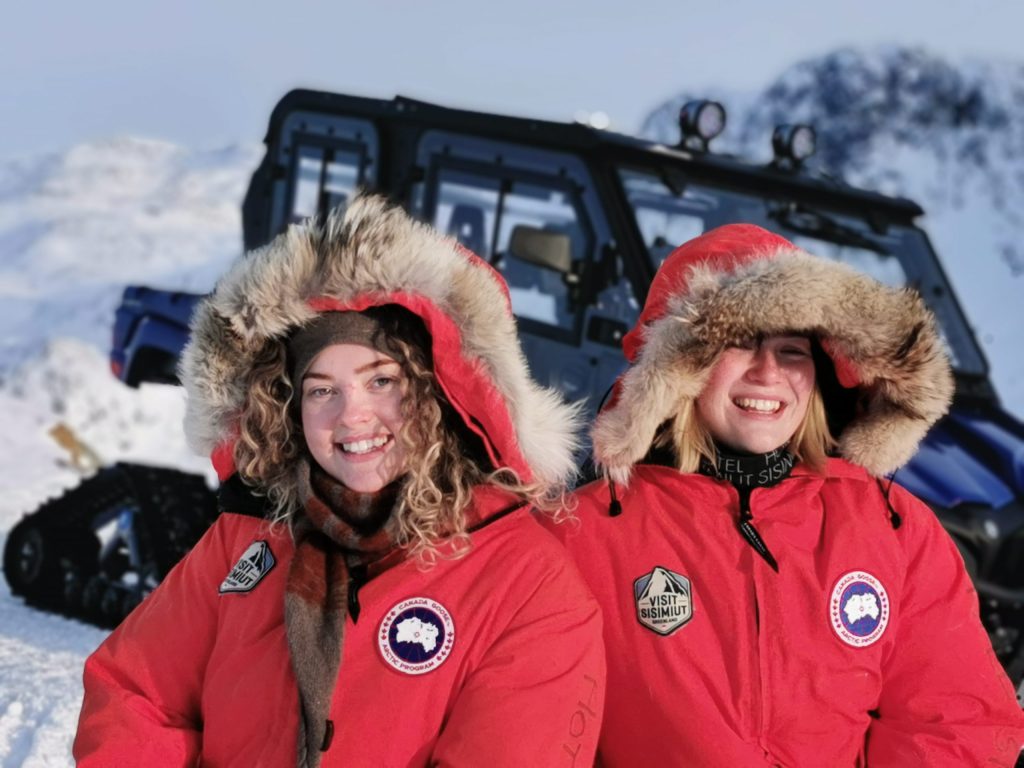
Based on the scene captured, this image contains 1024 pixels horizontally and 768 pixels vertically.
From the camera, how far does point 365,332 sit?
8.04 ft

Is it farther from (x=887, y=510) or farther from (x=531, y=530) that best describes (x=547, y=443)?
(x=887, y=510)

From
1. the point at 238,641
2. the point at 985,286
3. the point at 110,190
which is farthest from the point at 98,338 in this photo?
the point at 238,641

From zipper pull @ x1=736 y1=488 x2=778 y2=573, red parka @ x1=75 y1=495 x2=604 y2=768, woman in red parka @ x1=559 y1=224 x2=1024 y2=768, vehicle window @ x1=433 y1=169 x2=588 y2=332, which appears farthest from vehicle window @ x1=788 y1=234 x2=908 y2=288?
red parka @ x1=75 y1=495 x2=604 y2=768

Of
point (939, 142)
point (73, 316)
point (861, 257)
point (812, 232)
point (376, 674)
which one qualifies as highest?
point (812, 232)

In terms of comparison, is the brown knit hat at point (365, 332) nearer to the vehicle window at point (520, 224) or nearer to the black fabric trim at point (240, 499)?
the black fabric trim at point (240, 499)

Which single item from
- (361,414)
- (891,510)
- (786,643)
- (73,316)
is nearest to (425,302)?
(361,414)

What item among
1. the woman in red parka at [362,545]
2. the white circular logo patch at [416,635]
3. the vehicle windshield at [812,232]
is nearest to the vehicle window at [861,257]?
the vehicle windshield at [812,232]

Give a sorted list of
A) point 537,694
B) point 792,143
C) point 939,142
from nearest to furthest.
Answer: point 537,694, point 792,143, point 939,142

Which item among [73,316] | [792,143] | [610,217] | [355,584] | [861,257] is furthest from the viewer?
[73,316]

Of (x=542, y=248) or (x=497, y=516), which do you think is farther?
(x=542, y=248)

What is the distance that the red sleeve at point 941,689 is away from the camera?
2391 mm

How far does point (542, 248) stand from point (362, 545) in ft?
9.04

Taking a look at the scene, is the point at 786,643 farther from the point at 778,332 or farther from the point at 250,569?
the point at 250,569

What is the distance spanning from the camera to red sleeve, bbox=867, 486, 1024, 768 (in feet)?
7.84
